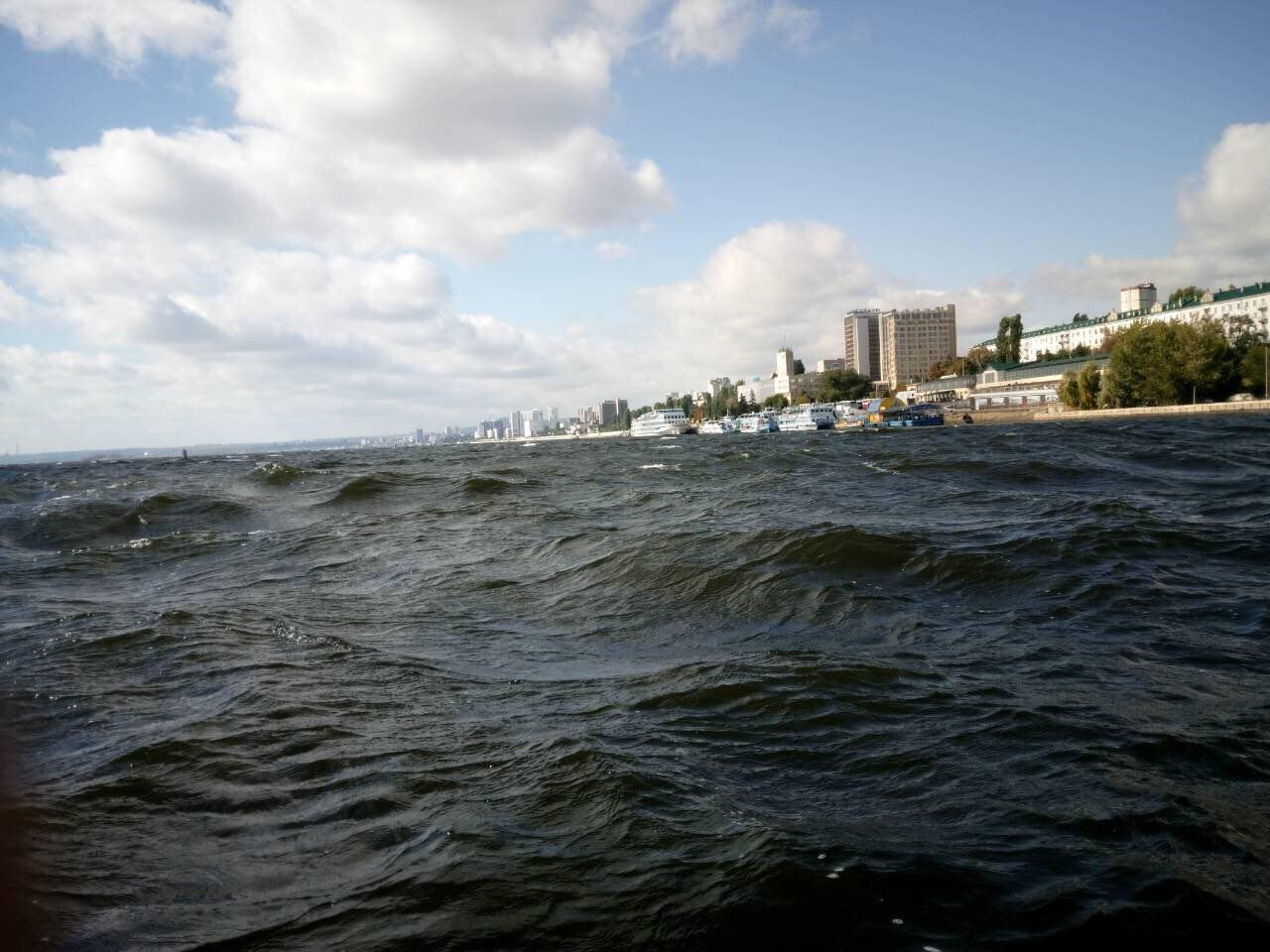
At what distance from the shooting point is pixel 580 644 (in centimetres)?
832

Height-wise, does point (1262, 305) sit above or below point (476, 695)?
above

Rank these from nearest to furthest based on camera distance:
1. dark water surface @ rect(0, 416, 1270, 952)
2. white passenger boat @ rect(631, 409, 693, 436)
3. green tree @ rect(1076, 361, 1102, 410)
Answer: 1. dark water surface @ rect(0, 416, 1270, 952)
2. green tree @ rect(1076, 361, 1102, 410)
3. white passenger boat @ rect(631, 409, 693, 436)

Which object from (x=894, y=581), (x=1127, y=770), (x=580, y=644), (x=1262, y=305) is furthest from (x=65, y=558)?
(x=1262, y=305)

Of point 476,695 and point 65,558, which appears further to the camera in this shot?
point 65,558

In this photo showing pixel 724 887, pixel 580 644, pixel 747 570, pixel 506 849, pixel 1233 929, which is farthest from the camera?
pixel 747 570

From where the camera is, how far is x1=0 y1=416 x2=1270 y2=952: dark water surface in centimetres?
343

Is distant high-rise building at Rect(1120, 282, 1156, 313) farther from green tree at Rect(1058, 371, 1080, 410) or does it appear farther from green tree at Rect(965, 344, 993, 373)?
green tree at Rect(1058, 371, 1080, 410)

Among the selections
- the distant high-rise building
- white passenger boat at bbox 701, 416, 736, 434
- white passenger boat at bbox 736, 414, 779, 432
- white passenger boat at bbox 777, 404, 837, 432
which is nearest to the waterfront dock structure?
the distant high-rise building

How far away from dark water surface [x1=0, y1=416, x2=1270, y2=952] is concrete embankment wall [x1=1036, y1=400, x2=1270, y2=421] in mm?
73602

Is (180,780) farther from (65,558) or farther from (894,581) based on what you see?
(65,558)

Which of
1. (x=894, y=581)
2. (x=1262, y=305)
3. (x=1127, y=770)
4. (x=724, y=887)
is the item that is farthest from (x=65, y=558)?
(x=1262, y=305)

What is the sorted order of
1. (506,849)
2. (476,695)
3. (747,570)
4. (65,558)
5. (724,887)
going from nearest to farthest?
1. (724,887)
2. (506,849)
3. (476,695)
4. (747,570)
5. (65,558)

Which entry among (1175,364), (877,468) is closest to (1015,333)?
(1175,364)

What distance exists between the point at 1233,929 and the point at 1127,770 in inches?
59.8
